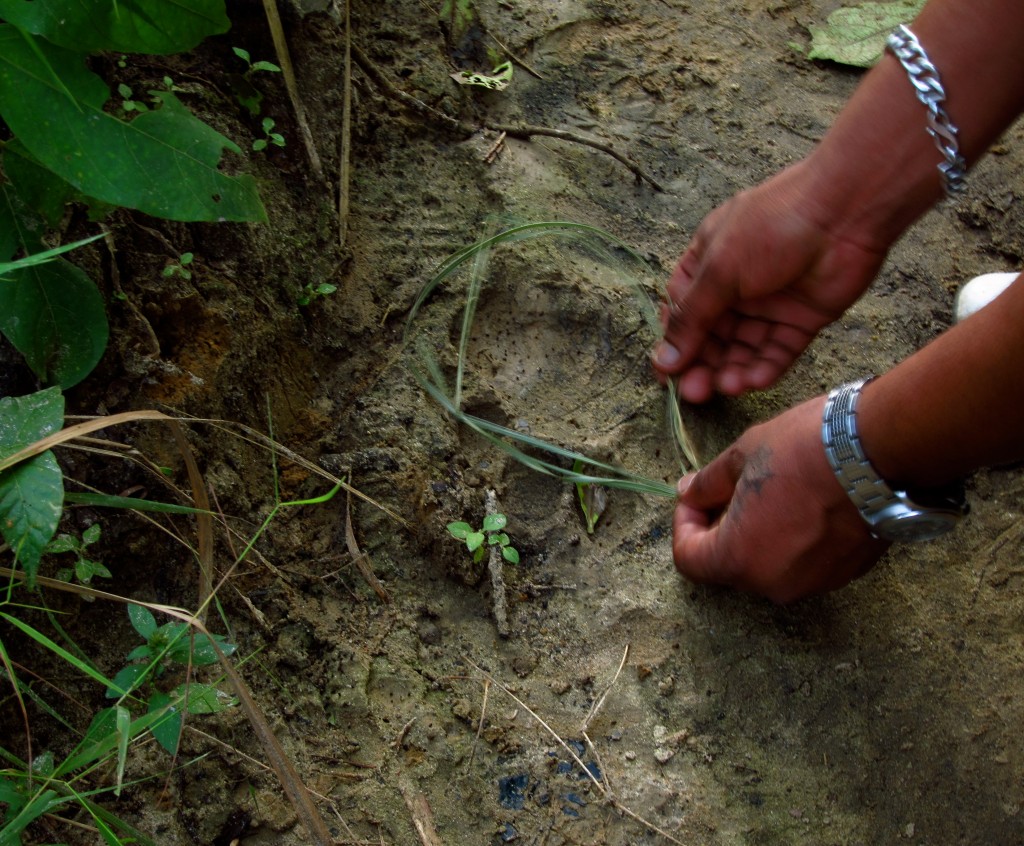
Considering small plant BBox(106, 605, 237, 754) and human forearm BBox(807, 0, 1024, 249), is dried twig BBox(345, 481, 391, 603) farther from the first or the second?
human forearm BBox(807, 0, 1024, 249)

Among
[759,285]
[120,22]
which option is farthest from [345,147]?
[759,285]

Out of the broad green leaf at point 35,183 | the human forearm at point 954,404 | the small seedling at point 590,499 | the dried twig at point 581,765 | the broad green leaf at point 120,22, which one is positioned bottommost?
the dried twig at point 581,765

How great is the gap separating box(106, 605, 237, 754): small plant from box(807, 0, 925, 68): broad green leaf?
2.17 metres

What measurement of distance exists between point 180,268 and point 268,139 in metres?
0.43

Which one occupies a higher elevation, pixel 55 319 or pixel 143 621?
pixel 55 319

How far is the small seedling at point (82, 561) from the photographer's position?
1.15 m

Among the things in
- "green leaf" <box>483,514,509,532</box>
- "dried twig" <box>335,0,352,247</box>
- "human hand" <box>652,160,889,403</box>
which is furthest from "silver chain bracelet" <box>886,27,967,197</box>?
"dried twig" <box>335,0,352,247</box>

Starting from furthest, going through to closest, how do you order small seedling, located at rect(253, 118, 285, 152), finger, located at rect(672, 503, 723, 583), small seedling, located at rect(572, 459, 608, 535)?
small seedling, located at rect(253, 118, 285, 152) → small seedling, located at rect(572, 459, 608, 535) → finger, located at rect(672, 503, 723, 583)

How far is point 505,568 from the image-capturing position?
4.82 feet

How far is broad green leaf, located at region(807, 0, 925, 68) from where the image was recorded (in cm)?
226

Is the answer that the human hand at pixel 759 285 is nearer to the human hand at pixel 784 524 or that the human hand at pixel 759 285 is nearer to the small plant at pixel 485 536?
the human hand at pixel 784 524

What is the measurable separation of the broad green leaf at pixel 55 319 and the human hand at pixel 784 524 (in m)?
1.00

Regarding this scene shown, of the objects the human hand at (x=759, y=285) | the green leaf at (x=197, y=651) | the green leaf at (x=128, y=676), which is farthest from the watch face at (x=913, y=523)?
the green leaf at (x=128, y=676)

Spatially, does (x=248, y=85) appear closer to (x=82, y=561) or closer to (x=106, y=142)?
(x=106, y=142)
